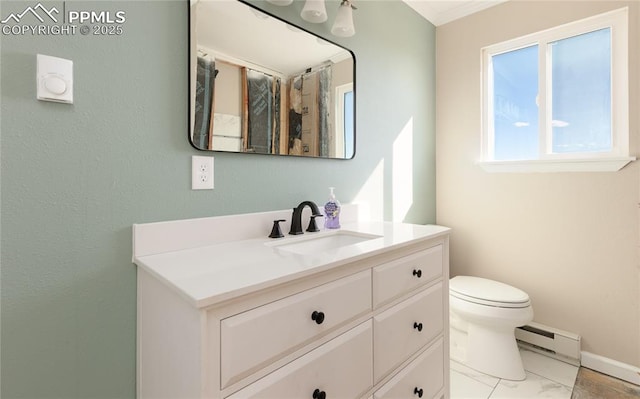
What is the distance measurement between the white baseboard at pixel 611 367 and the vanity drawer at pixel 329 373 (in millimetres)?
1665

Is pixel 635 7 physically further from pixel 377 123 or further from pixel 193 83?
pixel 193 83

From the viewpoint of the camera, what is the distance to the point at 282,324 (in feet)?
2.59

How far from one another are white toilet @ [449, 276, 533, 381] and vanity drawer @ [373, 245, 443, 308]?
0.55 meters

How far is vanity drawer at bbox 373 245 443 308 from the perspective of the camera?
3.59 feet

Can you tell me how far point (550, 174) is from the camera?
1.98m

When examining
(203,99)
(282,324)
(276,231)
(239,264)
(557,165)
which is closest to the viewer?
(282,324)

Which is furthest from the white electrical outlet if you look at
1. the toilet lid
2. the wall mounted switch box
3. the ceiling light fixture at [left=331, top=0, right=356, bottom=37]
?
the toilet lid

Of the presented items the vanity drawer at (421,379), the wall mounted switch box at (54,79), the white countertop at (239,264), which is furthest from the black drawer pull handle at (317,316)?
the wall mounted switch box at (54,79)

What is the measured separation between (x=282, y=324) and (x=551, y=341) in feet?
6.66

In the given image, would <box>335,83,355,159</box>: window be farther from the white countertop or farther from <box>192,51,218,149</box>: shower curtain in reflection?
<box>192,51,218,149</box>: shower curtain in reflection

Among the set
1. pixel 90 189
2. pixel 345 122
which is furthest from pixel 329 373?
pixel 345 122

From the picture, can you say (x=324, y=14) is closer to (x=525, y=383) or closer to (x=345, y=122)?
(x=345, y=122)

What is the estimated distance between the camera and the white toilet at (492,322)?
1708 millimetres

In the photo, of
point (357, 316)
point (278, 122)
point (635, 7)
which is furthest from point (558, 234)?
point (278, 122)
